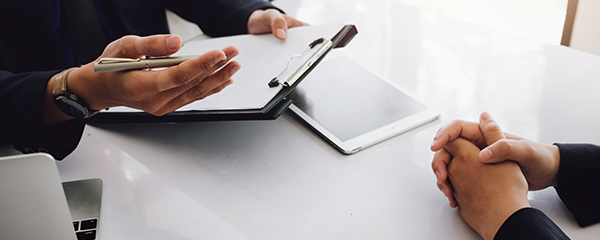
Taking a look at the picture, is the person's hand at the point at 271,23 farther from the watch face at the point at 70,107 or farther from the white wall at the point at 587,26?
the white wall at the point at 587,26

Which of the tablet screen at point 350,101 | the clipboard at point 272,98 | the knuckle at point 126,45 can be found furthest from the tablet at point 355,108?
the knuckle at point 126,45

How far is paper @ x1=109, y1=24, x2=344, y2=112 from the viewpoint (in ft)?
1.96

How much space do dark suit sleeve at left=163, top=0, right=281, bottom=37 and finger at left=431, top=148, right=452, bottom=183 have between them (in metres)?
0.57

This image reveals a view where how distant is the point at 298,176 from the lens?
0.58 meters

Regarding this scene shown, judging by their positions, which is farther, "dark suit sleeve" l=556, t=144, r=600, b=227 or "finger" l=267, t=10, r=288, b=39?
"finger" l=267, t=10, r=288, b=39

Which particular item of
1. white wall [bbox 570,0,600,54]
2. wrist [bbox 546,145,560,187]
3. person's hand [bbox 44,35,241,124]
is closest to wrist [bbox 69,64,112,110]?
person's hand [bbox 44,35,241,124]

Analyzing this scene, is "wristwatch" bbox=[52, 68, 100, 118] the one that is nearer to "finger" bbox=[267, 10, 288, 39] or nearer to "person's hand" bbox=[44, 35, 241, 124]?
"person's hand" bbox=[44, 35, 241, 124]

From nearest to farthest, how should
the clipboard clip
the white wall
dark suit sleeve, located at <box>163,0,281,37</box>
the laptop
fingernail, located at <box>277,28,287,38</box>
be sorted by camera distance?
the laptop
the clipboard clip
fingernail, located at <box>277,28,287,38</box>
dark suit sleeve, located at <box>163,0,281,37</box>
the white wall

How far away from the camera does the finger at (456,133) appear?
562mm

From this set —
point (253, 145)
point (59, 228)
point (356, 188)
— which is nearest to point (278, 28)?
point (253, 145)

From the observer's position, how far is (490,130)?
57cm

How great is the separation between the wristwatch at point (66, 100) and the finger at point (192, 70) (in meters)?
0.15

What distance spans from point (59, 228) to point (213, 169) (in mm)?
235

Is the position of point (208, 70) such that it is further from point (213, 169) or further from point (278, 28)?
point (278, 28)
